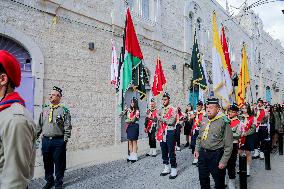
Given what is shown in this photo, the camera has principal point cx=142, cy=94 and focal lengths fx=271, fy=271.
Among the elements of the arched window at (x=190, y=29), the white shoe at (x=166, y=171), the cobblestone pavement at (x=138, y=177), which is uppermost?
the arched window at (x=190, y=29)

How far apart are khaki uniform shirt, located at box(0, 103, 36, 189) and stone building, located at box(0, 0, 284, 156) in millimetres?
6917

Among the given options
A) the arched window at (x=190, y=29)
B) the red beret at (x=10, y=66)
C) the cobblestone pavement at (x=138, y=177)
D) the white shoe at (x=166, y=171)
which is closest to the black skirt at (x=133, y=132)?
the cobblestone pavement at (x=138, y=177)

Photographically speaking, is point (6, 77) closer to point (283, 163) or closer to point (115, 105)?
point (283, 163)

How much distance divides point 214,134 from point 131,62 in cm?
378

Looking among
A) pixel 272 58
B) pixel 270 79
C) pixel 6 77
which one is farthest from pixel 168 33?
pixel 272 58

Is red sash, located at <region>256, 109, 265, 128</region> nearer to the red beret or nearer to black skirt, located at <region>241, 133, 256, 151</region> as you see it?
black skirt, located at <region>241, 133, 256, 151</region>

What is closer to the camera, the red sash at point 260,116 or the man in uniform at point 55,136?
the man in uniform at point 55,136

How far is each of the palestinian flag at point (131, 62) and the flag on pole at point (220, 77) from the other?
2.06m

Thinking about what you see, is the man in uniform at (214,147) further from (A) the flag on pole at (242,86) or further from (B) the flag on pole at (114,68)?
(B) the flag on pole at (114,68)

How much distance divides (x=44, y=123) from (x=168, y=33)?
35.1ft

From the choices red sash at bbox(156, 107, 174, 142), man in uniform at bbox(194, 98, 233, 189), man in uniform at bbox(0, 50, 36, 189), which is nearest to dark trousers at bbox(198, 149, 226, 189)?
man in uniform at bbox(194, 98, 233, 189)

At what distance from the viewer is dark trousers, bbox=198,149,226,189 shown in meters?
3.92

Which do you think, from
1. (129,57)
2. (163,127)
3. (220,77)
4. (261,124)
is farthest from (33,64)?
(261,124)

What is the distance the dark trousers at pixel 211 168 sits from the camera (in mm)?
3918
